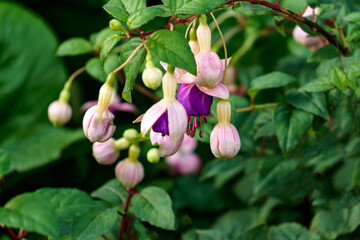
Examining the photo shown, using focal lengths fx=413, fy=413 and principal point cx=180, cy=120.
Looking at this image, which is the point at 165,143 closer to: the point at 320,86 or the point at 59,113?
the point at 320,86

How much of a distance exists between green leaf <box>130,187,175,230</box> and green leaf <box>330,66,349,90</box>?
33cm

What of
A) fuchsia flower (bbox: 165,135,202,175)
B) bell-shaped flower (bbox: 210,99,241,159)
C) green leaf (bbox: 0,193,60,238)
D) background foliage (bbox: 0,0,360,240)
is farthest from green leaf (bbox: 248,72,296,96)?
fuchsia flower (bbox: 165,135,202,175)

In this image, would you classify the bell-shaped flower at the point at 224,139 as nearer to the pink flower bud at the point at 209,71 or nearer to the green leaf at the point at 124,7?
the pink flower bud at the point at 209,71

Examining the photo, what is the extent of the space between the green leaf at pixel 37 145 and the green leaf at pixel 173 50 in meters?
0.95

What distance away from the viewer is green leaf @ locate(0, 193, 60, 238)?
1.60 ft

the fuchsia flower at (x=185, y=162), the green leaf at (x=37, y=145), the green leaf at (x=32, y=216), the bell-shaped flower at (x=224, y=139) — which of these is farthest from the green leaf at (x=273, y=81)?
the green leaf at (x=37, y=145)

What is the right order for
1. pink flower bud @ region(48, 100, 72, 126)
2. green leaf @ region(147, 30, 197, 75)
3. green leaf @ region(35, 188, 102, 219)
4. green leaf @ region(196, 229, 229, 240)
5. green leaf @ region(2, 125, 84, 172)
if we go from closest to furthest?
green leaf @ region(147, 30, 197, 75), green leaf @ region(35, 188, 102, 219), green leaf @ region(196, 229, 229, 240), pink flower bud @ region(48, 100, 72, 126), green leaf @ region(2, 125, 84, 172)

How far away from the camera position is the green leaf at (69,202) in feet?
1.95

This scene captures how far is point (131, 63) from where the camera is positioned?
54 centimetres

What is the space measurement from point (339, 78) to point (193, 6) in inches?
11.5

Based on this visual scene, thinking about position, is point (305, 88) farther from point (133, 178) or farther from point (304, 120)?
point (133, 178)

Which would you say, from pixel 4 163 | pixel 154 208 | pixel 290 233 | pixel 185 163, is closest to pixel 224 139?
pixel 154 208

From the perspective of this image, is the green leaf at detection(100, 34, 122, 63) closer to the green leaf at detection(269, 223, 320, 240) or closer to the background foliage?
the background foliage

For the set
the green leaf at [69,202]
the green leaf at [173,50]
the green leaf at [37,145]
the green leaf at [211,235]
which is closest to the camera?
the green leaf at [173,50]
